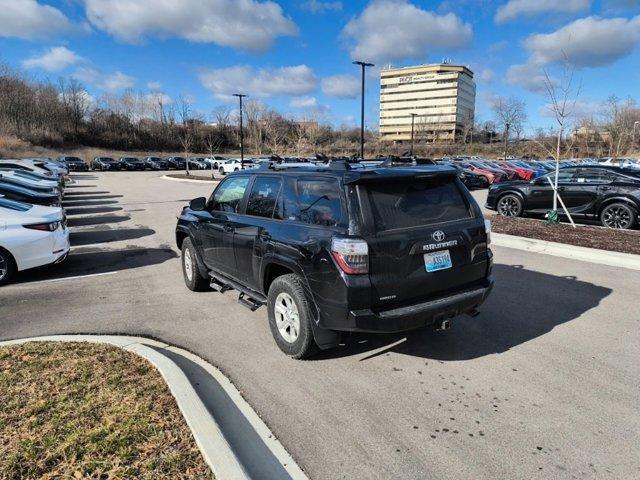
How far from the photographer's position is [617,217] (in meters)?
11.4

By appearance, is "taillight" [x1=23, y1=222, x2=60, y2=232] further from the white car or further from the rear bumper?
the rear bumper

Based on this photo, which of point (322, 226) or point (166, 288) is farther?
point (166, 288)

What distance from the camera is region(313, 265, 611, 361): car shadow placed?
4504 mm

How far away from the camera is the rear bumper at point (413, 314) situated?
12.0 feet

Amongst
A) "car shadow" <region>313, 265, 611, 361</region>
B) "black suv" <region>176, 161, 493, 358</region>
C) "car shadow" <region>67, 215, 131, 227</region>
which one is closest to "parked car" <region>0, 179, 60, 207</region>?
"car shadow" <region>67, 215, 131, 227</region>

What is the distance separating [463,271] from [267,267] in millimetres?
1901

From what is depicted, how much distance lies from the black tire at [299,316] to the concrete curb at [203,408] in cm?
67

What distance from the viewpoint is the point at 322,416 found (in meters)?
3.39

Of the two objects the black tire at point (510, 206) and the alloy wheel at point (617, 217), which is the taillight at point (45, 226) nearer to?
the black tire at point (510, 206)

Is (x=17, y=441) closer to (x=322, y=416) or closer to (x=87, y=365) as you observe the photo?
(x=87, y=365)

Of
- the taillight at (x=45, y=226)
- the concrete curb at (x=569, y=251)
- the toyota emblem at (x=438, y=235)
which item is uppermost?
the toyota emblem at (x=438, y=235)

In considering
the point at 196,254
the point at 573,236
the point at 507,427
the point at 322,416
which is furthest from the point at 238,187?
the point at 573,236

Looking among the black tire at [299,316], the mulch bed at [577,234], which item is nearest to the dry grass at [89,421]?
the black tire at [299,316]

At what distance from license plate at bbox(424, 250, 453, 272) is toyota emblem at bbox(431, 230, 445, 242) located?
12 cm
